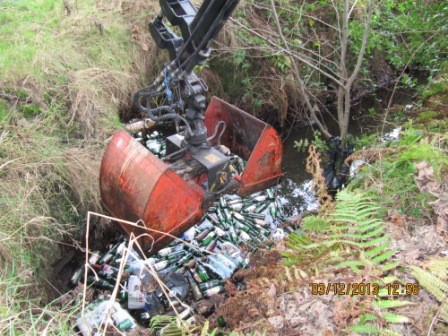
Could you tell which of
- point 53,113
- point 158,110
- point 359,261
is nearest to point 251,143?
point 158,110

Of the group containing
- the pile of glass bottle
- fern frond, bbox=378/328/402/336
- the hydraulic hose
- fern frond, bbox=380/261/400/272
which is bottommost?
the pile of glass bottle

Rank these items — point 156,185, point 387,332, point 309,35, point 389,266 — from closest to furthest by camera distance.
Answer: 1. point 387,332
2. point 389,266
3. point 156,185
4. point 309,35

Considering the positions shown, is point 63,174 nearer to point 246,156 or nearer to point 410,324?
point 246,156

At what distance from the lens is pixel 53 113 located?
4.15 metres

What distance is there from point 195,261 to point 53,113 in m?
2.28

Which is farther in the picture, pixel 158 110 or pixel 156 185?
pixel 158 110

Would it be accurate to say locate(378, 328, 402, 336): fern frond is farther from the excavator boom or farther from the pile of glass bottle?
the excavator boom

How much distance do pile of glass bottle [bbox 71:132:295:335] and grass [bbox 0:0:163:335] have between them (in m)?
0.57

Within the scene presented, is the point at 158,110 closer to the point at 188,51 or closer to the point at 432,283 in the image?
the point at 188,51

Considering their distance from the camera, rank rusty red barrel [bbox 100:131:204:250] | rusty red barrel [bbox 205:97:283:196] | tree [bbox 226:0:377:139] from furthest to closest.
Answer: tree [bbox 226:0:377:139]
rusty red barrel [bbox 205:97:283:196]
rusty red barrel [bbox 100:131:204:250]

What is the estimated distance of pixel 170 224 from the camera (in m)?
3.29

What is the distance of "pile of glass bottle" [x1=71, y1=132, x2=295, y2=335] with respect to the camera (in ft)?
11.1
